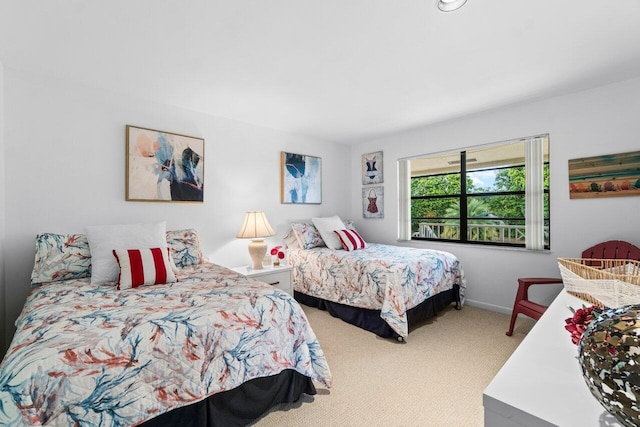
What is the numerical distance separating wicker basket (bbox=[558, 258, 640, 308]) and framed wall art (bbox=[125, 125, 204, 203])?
3144 mm

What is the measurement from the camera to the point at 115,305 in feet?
5.23

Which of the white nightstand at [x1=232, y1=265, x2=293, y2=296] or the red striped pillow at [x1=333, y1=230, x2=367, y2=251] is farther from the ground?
the red striped pillow at [x1=333, y1=230, x2=367, y2=251]

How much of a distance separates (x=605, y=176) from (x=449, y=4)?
2336 millimetres

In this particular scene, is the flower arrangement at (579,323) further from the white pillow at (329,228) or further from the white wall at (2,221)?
→ the white wall at (2,221)

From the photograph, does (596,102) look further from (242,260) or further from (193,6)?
(242,260)

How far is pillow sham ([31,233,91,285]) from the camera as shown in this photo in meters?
2.07

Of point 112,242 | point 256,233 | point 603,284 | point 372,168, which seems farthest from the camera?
point 372,168

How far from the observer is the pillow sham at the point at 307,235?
12.4 ft

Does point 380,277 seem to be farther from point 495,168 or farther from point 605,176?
point 495,168

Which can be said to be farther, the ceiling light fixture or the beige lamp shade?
the beige lamp shade

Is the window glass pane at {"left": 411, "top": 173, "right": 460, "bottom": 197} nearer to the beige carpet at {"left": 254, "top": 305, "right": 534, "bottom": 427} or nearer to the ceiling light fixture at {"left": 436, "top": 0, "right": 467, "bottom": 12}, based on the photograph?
the beige carpet at {"left": 254, "top": 305, "right": 534, "bottom": 427}

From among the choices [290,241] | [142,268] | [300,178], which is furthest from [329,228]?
[142,268]

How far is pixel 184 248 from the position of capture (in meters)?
2.68

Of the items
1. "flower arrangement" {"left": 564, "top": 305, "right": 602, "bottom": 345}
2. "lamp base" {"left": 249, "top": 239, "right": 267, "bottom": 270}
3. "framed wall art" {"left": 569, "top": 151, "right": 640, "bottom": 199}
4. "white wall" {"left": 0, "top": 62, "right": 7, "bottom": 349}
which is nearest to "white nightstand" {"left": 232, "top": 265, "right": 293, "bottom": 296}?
"lamp base" {"left": 249, "top": 239, "right": 267, "bottom": 270}
